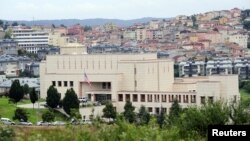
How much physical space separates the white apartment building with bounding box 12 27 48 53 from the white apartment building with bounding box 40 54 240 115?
48.4 m

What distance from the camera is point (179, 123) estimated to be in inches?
691

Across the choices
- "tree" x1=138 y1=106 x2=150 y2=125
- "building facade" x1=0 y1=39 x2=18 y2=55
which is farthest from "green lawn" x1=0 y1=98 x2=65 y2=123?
"building facade" x1=0 y1=39 x2=18 y2=55

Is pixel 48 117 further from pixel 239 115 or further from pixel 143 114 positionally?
pixel 239 115

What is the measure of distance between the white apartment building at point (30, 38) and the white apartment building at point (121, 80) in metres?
48.4

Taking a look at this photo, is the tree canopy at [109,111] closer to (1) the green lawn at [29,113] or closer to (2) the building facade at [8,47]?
(1) the green lawn at [29,113]

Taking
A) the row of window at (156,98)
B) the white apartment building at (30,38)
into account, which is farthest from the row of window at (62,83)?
the white apartment building at (30,38)

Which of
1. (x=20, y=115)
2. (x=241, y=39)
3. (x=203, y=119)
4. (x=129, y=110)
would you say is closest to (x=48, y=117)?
(x=20, y=115)

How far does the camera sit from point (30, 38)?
88.8 m

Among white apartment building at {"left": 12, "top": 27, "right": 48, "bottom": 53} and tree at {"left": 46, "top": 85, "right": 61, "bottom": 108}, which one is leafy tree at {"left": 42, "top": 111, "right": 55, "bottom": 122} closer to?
tree at {"left": 46, "top": 85, "right": 61, "bottom": 108}

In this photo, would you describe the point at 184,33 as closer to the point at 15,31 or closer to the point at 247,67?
the point at 15,31

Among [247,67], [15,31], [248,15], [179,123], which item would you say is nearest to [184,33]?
[248,15]

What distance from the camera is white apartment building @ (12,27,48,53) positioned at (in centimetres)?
8649

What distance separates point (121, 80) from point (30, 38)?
53.5 metres

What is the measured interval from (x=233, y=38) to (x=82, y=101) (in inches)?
2390
